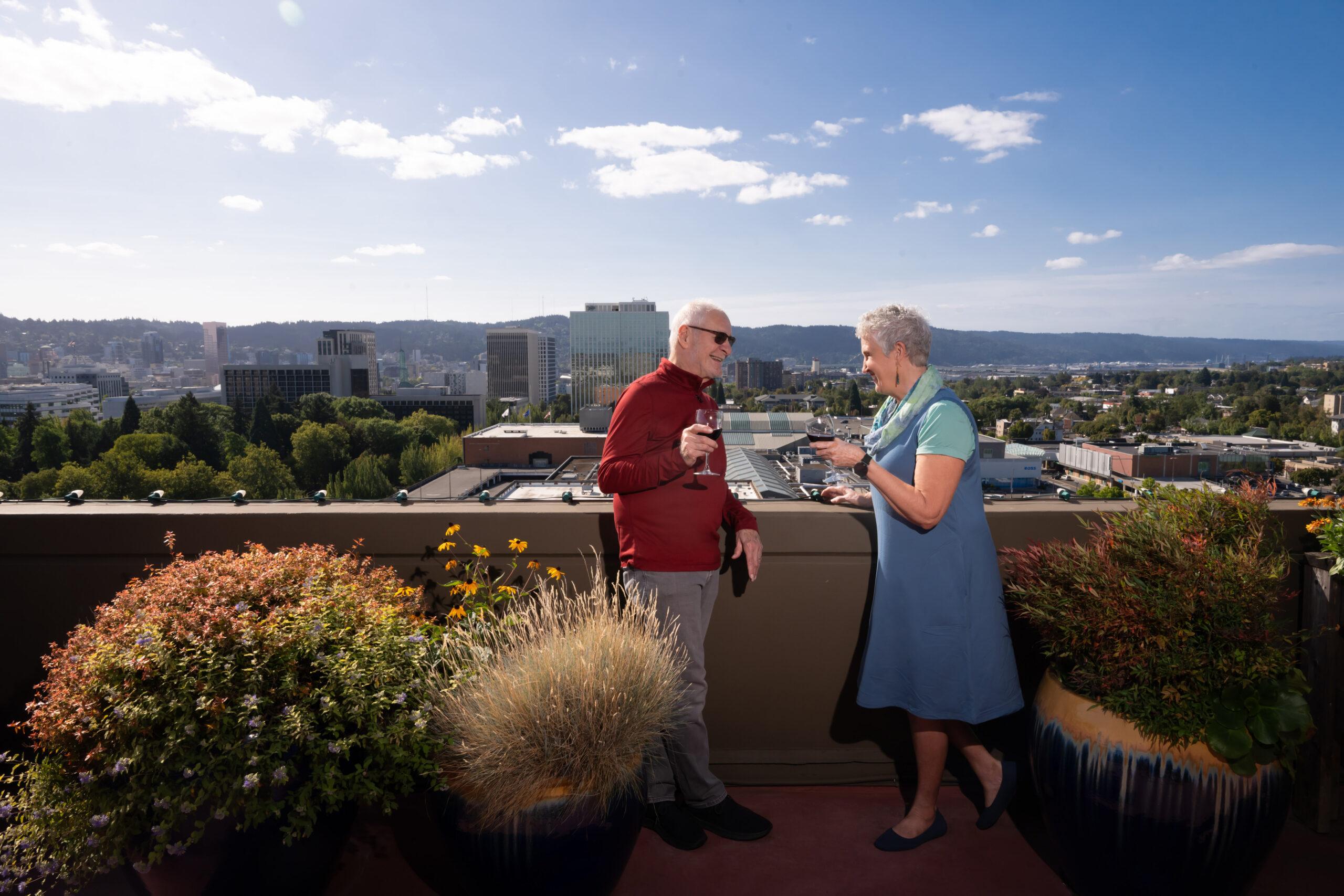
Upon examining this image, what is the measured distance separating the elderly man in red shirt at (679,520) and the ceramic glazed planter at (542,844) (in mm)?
278

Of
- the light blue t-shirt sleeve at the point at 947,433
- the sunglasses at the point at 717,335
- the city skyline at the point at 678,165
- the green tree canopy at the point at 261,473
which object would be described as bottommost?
the green tree canopy at the point at 261,473

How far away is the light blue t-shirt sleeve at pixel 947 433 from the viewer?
183cm

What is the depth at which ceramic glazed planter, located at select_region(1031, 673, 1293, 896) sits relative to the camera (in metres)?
1.63

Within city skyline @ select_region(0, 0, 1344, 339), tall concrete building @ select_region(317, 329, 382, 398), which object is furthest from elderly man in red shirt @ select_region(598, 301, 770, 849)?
tall concrete building @ select_region(317, 329, 382, 398)

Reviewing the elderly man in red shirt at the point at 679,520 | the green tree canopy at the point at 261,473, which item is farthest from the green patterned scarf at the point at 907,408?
the green tree canopy at the point at 261,473

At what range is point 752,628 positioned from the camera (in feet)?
8.25

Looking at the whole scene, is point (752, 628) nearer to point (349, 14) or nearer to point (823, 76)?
point (349, 14)

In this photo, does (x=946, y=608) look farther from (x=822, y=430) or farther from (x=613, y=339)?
(x=613, y=339)

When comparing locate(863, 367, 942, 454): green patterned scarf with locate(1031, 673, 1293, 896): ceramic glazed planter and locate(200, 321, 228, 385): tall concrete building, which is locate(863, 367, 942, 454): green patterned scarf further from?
locate(200, 321, 228, 385): tall concrete building

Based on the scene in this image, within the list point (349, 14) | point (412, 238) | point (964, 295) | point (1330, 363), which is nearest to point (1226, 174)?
point (964, 295)

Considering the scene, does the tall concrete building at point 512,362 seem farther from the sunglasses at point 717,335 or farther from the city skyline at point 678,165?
the sunglasses at point 717,335

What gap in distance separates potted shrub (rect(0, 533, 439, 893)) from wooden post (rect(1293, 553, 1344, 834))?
243cm

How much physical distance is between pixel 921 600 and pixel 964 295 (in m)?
93.5

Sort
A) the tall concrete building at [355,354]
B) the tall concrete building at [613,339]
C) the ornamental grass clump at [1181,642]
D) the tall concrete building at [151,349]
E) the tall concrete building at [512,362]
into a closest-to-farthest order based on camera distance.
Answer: the ornamental grass clump at [1181,642]
the tall concrete building at [613,339]
the tall concrete building at [355,354]
the tall concrete building at [512,362]
the tall concrete building at [151,349]
